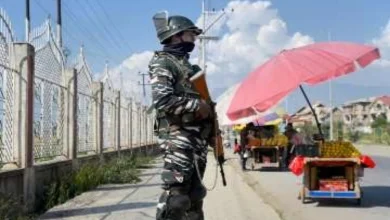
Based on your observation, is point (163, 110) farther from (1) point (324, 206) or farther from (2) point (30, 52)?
(1) point (324, 206)

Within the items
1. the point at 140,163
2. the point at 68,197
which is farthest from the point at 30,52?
the point at 140,163

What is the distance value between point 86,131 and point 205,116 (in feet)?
38.4

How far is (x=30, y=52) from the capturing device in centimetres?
952

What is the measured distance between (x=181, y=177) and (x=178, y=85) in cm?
62

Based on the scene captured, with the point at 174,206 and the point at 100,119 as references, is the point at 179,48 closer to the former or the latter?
the point at 174,206

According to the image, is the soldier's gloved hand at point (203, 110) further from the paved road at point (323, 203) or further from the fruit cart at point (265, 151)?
the fruit cart at point (265, 151)

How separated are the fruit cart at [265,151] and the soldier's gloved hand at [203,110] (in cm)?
1744

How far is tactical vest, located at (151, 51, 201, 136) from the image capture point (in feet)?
14.5

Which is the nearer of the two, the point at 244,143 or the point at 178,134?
the point at 178,134

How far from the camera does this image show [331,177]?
11.3 metres

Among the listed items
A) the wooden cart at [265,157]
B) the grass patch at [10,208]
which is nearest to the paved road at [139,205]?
the grass patch at [10,208]

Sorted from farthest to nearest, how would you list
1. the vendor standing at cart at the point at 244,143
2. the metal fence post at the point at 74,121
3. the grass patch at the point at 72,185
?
the vendor standing at cart at the point at 244,143, the metal fence post at the point at 74,121, the grass patch at the point at 72,185

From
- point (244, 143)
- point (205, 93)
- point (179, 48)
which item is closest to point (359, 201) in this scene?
point (205, 93)

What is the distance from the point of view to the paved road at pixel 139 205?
913cm
